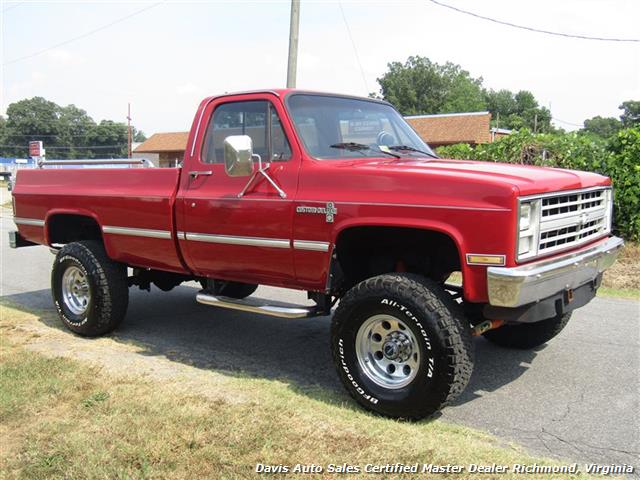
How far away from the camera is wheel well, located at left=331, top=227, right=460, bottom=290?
14.0 feet

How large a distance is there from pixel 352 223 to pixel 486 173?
2.95 feet

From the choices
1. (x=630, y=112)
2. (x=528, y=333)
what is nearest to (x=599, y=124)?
(x=630, y=112)

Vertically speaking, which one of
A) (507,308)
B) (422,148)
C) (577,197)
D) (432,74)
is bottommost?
(507,308)

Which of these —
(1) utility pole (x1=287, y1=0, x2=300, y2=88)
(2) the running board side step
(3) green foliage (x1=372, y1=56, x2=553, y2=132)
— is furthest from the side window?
(3) green foliage (x1=372, y1=56, x2=553, y2=132)

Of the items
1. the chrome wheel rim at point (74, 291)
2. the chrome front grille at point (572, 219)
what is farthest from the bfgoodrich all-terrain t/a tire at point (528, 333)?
the chrome wheel rim at point (74, 291)

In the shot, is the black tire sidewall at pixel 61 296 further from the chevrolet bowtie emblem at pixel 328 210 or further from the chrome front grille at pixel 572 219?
the chrome front grille at pixel 572 219

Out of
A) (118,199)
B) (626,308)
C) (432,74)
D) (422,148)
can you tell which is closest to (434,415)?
(422,148)

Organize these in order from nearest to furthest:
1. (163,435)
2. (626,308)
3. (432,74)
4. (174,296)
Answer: (163,435) → (626,308) → (174,296) → (432,74)

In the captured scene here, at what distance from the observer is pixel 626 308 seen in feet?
22.9

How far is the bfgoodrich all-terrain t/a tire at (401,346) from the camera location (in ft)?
12.2

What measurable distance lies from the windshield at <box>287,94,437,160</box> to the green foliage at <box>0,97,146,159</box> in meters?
90.3

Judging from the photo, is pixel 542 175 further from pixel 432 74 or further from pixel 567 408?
pixel 432 74

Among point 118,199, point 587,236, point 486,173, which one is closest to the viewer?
point 486,173

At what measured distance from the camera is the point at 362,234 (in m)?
4.36
